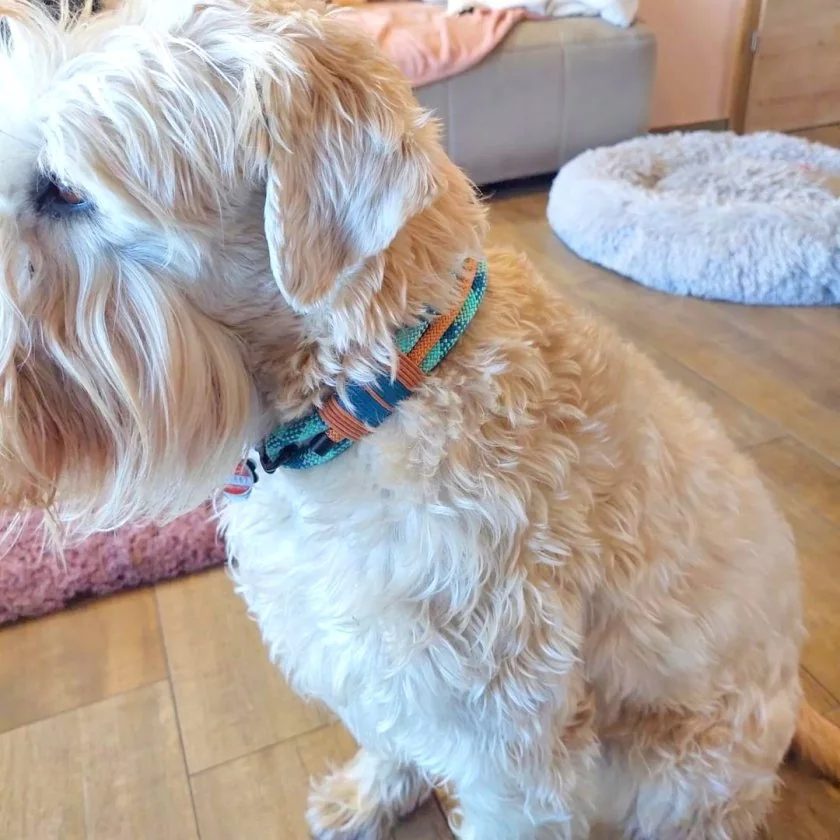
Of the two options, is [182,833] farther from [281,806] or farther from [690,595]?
[690,595]

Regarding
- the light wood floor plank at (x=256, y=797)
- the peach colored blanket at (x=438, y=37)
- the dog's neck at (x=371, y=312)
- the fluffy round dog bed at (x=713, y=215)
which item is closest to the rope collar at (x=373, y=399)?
the dog's neck at (x=371, y=312)

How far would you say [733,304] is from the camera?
275 centimetres

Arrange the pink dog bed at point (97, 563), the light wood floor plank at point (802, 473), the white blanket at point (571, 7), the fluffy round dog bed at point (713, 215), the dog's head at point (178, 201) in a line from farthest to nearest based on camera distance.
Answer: the white blanket at point (571, 7) → the fluffy round dog bed at point (713, 215) → the light wood floor plank at point (802, 473) → the pink dog bed at point (97, 563) → the dog's head at point (178, 201)

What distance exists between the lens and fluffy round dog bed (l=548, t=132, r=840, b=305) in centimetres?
269

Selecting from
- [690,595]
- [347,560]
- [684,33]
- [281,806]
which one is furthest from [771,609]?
[684,33]

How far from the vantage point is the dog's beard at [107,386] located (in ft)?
2.49

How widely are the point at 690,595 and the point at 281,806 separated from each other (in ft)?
2.56

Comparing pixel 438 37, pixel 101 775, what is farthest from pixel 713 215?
pixel 101 775

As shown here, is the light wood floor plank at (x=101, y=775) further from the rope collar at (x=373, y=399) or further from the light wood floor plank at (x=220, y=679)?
the rope collar at (x=373, y=399)

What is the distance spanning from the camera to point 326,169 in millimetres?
753

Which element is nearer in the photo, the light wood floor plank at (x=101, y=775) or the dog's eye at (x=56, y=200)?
the dog's eye at (x=56, y=200)

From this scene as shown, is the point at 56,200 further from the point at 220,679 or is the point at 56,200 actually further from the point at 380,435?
the point at 220,679

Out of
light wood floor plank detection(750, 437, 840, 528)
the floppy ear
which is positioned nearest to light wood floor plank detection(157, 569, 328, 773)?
the floppy ear

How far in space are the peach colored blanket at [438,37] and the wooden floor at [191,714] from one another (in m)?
2.07
